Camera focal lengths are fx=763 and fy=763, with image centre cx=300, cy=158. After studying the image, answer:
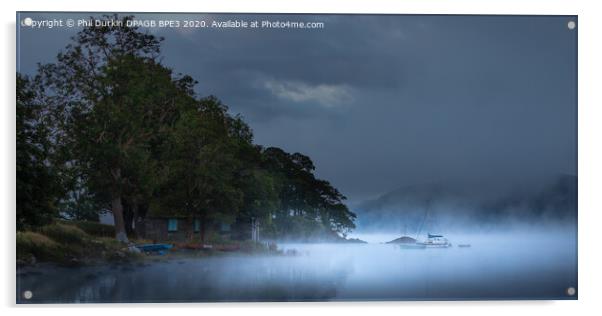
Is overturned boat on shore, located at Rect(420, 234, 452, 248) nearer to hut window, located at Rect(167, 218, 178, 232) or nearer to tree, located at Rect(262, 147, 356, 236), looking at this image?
tree, located at Rect(262, 147, 356, 236)

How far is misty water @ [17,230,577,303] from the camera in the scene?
12391mm

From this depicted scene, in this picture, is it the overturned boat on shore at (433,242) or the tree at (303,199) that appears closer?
the overturned boat on shore at (433,242)

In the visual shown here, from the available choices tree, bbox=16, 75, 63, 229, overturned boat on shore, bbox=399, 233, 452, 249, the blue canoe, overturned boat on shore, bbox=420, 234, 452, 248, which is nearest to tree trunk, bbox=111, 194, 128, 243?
the blue canoe

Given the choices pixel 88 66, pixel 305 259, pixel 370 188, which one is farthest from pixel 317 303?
pixel 88 66

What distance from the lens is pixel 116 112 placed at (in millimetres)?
13109

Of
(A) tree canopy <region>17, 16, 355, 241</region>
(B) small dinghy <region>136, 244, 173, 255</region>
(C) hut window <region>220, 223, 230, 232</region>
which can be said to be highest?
(A) tree canopy <region>17, 16, 355, 241</region>

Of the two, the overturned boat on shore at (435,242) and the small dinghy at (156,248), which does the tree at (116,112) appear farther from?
the overturned boat on shore at (435,242)

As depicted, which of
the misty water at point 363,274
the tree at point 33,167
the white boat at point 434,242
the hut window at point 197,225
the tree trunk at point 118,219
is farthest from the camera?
the hut window at point 197,225

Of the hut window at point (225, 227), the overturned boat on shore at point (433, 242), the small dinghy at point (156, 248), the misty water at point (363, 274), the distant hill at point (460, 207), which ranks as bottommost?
the misty water at point (363, 274)

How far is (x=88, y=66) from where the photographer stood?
1292 cm

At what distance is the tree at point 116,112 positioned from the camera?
1278cm

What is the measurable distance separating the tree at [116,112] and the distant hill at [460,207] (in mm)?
3744

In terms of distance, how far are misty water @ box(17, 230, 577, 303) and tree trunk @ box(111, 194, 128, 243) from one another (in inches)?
20.3

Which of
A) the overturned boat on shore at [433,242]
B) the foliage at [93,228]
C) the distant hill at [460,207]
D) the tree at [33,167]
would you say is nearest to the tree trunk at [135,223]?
the foliage at [93,228]
